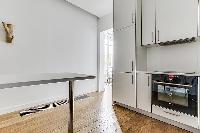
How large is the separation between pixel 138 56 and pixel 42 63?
2.15 metres

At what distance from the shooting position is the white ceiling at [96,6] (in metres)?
4.38

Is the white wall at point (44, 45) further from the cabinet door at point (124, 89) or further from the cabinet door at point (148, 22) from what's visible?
the cabinet door at point (148, 22)

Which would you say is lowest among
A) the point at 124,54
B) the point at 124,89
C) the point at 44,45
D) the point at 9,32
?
the point at 124,89

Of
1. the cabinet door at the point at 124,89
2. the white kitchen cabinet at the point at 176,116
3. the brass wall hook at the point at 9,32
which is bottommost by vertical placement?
the white kitchen cabinet at the point at 176,116

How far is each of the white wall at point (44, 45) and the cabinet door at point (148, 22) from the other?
2.15 metres

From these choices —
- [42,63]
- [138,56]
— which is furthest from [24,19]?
[138,56]

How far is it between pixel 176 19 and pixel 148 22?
0.59 m

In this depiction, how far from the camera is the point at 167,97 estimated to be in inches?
98.9

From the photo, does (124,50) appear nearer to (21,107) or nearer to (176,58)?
(176,58)

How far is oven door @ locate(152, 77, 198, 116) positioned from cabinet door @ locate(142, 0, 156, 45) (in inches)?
33.3

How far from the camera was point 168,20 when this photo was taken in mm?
2723

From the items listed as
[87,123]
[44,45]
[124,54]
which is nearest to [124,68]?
[124,54]

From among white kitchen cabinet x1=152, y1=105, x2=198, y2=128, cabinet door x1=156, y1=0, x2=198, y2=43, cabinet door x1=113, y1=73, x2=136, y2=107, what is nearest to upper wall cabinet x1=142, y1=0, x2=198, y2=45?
cabinet door x1=156, y1=0, x2=198, y2=43

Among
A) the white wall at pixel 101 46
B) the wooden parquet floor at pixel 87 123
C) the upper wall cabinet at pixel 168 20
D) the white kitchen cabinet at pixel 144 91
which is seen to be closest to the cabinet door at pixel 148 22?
the upper wall cabinet at pixel 168 20
